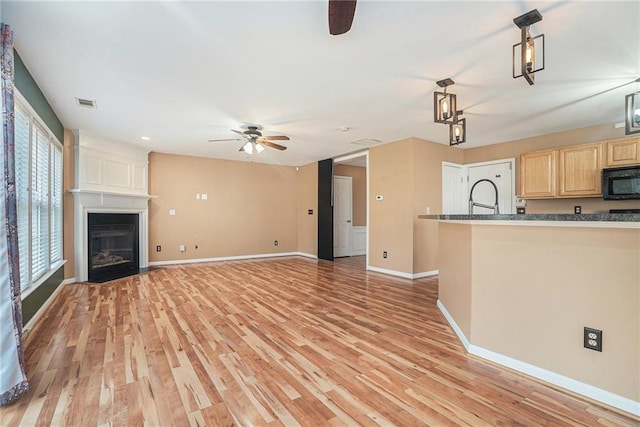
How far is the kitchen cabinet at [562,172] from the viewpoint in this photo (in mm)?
4207

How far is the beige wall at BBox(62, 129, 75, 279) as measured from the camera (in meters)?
4.84

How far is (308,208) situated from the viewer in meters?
8.14

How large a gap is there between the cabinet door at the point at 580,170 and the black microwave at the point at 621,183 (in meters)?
0.16

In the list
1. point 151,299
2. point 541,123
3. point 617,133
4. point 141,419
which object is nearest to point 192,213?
point 151,299

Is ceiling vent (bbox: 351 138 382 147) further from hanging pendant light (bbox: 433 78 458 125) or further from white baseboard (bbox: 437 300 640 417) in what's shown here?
white baseboard (bbox: 437 300 640 417)

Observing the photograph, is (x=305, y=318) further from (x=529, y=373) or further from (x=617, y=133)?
(x=617, y=133)

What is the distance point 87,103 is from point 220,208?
3.86m

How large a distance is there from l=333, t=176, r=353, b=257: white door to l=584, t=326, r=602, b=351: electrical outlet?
6274 mm

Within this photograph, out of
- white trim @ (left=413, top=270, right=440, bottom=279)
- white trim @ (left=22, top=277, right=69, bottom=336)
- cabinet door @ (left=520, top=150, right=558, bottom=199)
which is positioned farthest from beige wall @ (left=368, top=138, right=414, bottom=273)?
white trim @ (left=22, top=277, right=69, bottom=336)

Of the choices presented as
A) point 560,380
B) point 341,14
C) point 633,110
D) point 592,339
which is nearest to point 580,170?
point 633,110

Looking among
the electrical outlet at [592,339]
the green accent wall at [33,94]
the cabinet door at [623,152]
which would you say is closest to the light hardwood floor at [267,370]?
the electrical outlet at [592,339]

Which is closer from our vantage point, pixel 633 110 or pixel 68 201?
pixel 633 110

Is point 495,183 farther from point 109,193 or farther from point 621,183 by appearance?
point 109,193

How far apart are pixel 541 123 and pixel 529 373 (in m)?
3.87
